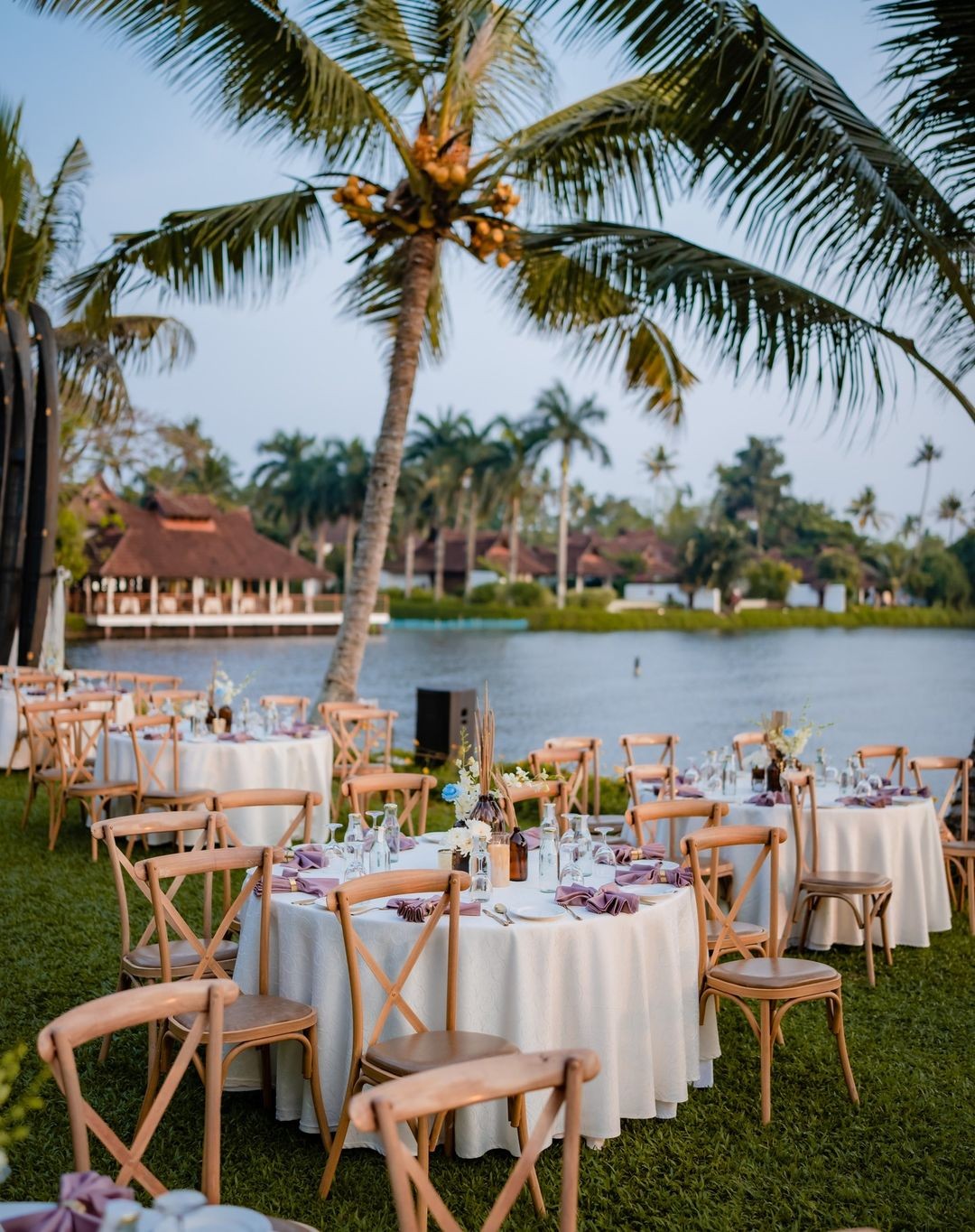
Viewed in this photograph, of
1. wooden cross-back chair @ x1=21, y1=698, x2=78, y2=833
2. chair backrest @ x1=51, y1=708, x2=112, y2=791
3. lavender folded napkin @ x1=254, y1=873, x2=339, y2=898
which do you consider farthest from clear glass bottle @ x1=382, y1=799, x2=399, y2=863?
wooden cross-back chair @ x1=21, y1=698, x2=78, y2=833

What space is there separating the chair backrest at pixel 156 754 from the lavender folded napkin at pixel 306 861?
3.99 m

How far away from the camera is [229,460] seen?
82312mm

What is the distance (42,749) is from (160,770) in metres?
2.54

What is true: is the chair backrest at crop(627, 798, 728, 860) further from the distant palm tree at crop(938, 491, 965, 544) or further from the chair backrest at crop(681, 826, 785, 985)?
the distant palm tree at crop(938, 491, 965, 544)

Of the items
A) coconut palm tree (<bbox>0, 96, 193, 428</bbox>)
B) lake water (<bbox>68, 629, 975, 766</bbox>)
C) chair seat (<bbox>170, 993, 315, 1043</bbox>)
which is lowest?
lake water (<bbox>68, 629, 975, 766</bbox>)

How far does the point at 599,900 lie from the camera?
4.37 metres

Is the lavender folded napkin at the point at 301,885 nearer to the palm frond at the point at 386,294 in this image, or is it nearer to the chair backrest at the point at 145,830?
the chair backrest at the point at 145,830

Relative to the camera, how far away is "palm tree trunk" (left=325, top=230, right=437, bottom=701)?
1207 centimetres

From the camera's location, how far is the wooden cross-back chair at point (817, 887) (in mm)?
6492

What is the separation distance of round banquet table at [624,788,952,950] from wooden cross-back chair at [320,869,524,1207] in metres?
3.21

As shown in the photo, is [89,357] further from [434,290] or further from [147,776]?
[147,776]

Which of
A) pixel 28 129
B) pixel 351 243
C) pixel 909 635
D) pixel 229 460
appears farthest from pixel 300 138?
pixel 229 460

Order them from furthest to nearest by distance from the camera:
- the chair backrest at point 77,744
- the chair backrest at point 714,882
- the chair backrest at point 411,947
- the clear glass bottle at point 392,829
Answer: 1. the chair backrest at point 77,744
2. the clear glass bottle at point 392,829
3. the chair backrest at point 714,882
4. the chair backrest at point 411,947

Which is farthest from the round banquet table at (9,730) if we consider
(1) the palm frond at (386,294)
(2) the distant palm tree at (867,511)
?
(2) the distant palm tree at (867,511)
